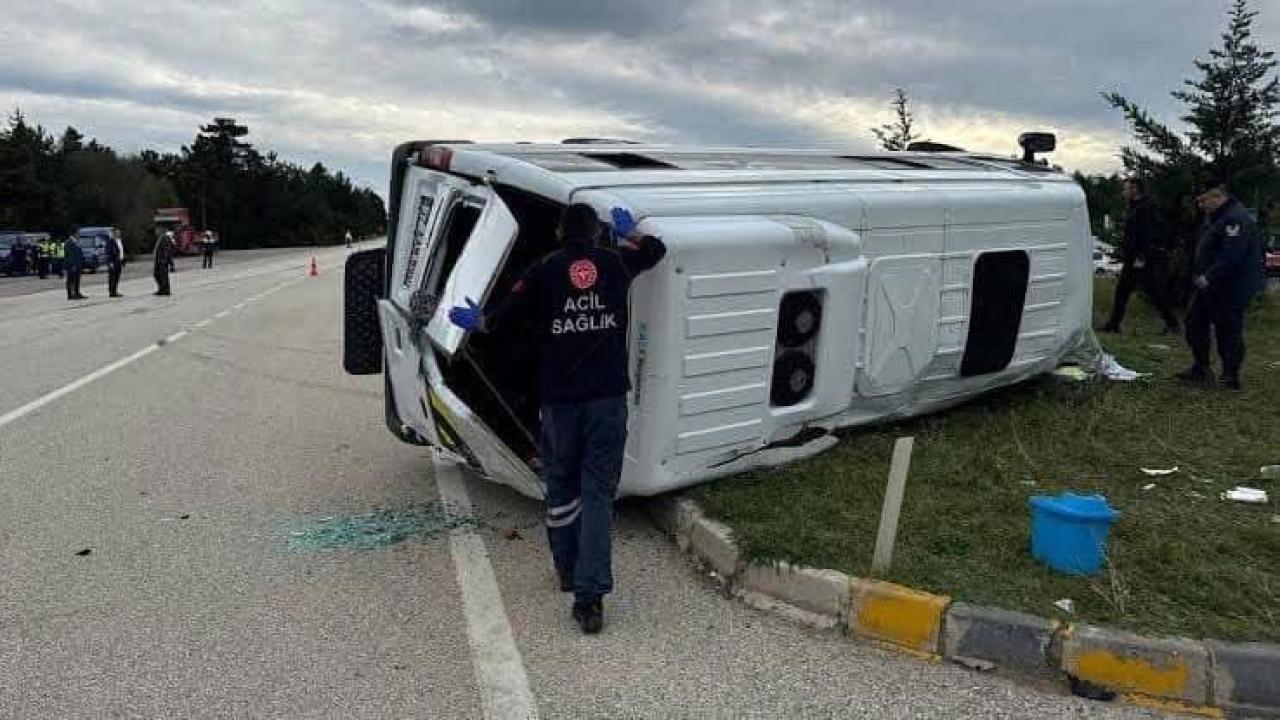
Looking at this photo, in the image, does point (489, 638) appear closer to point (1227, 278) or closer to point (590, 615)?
point (590, 615)

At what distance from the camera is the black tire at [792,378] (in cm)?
562

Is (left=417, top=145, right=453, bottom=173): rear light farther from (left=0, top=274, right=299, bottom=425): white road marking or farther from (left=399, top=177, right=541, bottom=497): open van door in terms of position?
(left=0, top=274, right=299, bottom=425): white road marking

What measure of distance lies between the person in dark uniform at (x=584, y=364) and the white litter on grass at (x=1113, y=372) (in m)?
5.93

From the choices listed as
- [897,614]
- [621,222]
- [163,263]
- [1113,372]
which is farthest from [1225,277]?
[163,263]

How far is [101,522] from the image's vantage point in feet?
18.7

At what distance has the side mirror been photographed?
29.3ft

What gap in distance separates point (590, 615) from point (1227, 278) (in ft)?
21.4

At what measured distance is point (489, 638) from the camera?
4.16 meters

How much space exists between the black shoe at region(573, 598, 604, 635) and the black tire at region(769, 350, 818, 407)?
179cm

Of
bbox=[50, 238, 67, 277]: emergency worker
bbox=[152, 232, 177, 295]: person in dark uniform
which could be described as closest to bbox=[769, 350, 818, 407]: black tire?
bbox=[152, 232, 177, 295]: person in dark uniform

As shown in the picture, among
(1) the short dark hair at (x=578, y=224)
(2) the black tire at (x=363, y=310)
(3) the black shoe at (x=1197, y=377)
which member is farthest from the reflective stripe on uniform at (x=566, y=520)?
(3) the black shoe at (x=1197, y=377)

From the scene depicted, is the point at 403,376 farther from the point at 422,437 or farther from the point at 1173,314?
the point at 1173,314

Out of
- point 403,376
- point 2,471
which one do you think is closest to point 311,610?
point 403,376

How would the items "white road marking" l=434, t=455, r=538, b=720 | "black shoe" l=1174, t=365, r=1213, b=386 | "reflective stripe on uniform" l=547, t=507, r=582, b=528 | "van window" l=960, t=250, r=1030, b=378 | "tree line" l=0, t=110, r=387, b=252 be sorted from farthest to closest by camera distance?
"tree line" l=0, t=110, r=387, b=252 < "black shoe" l=1174, t=365, r=1213, b=386 < "van window" l=960, t=250, r=1030, b=378 < "reflective stripe on uniform" l=547, t=507, r=582, b=528 < "white road marking" l=434, t=455, r=538, b=720
